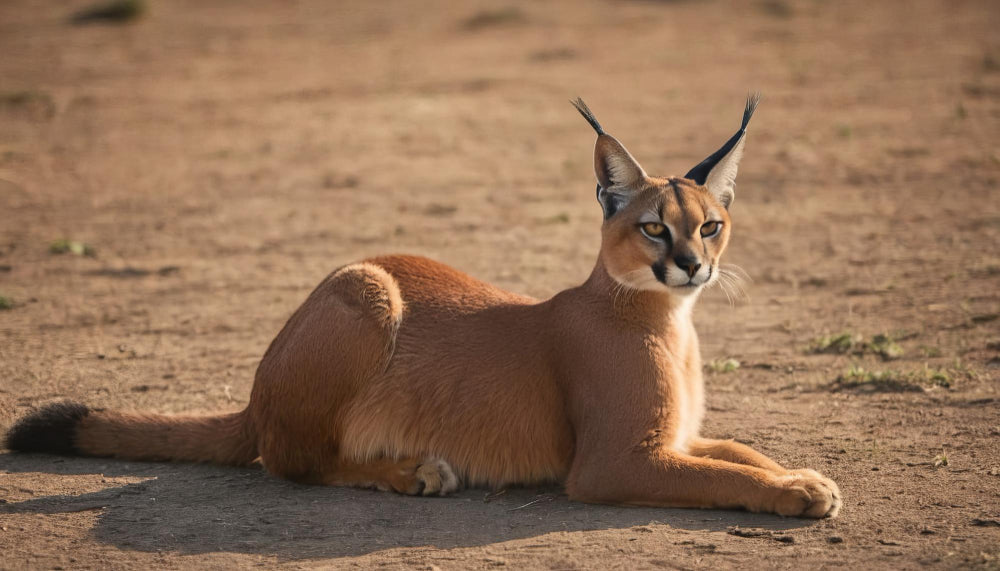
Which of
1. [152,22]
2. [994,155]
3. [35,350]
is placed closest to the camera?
[35,350]

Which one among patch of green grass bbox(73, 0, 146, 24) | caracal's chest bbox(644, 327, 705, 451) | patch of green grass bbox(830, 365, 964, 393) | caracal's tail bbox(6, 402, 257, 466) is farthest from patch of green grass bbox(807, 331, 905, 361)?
patch of green grass bbox(73, 0, 146, 24)

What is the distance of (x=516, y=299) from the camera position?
6.54m

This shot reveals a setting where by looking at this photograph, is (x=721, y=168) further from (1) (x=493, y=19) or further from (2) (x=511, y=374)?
(1) (x=493, y=19)

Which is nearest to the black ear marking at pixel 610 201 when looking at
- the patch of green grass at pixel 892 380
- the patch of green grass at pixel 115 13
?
the patch of green grass at pixel 892 380

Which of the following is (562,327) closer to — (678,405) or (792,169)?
(678,405)

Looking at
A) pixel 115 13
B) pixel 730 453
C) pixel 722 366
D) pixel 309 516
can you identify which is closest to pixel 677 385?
pixel 730 453

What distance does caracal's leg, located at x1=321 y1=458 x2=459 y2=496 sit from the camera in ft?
20.1

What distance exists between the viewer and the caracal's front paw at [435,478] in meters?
6.13

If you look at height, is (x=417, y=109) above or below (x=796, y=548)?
above

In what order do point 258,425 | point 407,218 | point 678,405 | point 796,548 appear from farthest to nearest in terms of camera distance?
point 407,218
point 258,425
point 678,405
point 796,548

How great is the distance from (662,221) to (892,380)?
2.69 meters

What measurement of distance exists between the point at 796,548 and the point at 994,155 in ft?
33.2

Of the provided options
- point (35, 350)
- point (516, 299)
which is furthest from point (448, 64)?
point (516, 299)

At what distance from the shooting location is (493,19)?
2372 cm
